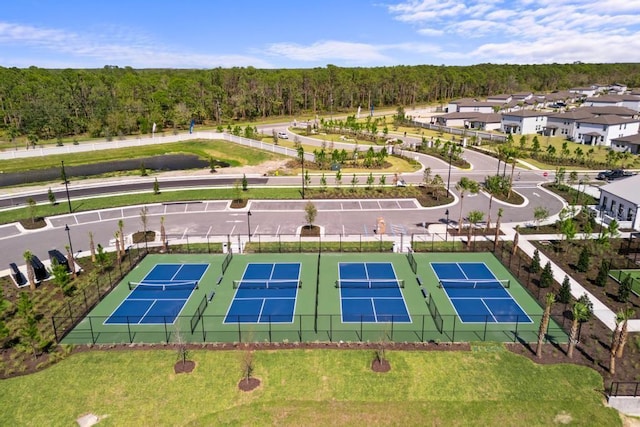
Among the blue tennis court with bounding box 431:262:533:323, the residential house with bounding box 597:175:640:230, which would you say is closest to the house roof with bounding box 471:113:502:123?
the residential house with bounding box 597:175:640:230

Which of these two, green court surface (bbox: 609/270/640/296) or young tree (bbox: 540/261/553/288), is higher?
young tree (bbox: 540/261/553/288)

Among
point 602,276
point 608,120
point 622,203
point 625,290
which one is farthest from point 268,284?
point 608,120

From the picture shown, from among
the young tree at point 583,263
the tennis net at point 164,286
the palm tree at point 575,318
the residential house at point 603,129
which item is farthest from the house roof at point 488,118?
the tennis net at point 164,286

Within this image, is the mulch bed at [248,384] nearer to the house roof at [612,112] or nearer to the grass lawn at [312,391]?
the grass lawn at [312,391]

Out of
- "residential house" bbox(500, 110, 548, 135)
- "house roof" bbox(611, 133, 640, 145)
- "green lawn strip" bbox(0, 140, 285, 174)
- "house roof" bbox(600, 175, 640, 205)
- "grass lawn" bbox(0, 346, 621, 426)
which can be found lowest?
"grass lawn" bbox(0, 346, 621, 426)

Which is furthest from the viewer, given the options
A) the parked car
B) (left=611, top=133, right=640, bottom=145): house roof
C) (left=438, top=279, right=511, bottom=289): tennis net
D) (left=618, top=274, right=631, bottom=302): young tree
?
(left=611, top=133, right=640, bottom=145): house roof

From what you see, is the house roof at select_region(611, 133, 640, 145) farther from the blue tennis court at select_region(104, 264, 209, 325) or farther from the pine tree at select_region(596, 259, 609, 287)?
the blue tennis court at select_region(104, 264, 209, 325)
